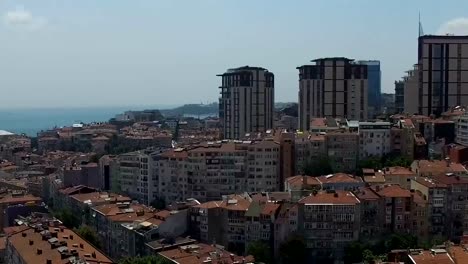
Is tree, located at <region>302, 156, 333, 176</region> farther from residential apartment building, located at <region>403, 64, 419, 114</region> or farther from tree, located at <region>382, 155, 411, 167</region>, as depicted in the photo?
residential apartment building, located at <region>403, 64, 419, 114</region>

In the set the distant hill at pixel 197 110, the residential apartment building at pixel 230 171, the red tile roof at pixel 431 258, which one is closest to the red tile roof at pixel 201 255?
the red tile roof at pixel 431 258

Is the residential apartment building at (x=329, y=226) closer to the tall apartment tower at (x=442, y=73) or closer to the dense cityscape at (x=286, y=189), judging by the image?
the dense cityscape at (x=286, y=189)

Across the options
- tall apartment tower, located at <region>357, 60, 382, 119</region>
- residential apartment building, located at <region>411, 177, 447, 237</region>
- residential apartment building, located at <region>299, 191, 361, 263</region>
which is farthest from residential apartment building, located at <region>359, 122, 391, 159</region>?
tall apartment tower, located at <region>357, 60, 382, 119</region>

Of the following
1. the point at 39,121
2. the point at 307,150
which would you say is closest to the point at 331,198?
the point at 307,150

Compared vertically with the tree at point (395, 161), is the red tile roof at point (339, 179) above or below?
below

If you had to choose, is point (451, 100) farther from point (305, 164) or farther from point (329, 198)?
point (329, 198)

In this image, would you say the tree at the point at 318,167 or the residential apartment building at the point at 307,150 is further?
the residential apartment building at the point at 307,150
